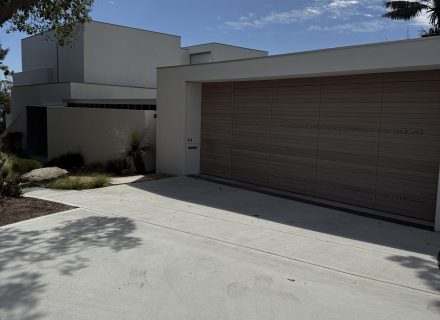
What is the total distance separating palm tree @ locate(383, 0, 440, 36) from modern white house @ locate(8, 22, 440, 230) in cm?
1720

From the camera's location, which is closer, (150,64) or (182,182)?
(182,182)

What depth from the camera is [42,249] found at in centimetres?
588

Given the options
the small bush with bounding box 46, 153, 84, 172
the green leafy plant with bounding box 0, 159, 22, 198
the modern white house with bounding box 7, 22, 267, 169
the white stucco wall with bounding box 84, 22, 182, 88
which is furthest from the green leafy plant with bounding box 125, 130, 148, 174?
the white stucco wall with bounding box 84, 22, 182, 88

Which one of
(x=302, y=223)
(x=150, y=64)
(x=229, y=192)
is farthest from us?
(x=150, y=64)

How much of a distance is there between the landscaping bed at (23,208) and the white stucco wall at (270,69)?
14.1 feet

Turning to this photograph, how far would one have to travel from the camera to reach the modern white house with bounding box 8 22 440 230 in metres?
7.84

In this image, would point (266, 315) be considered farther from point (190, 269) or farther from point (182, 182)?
point (182, 182)

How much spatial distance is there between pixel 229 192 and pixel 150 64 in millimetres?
14605

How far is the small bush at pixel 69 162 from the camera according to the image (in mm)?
15094

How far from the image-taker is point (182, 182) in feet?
36.8

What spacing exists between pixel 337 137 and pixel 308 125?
78 cm

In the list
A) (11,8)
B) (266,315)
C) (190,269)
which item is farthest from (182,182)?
(266,315)

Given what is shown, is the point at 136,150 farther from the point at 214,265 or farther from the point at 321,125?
the point at 214,265

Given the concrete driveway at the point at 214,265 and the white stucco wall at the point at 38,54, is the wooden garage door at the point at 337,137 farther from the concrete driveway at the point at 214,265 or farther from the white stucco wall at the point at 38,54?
the white stucco wall at the point at 38,54
